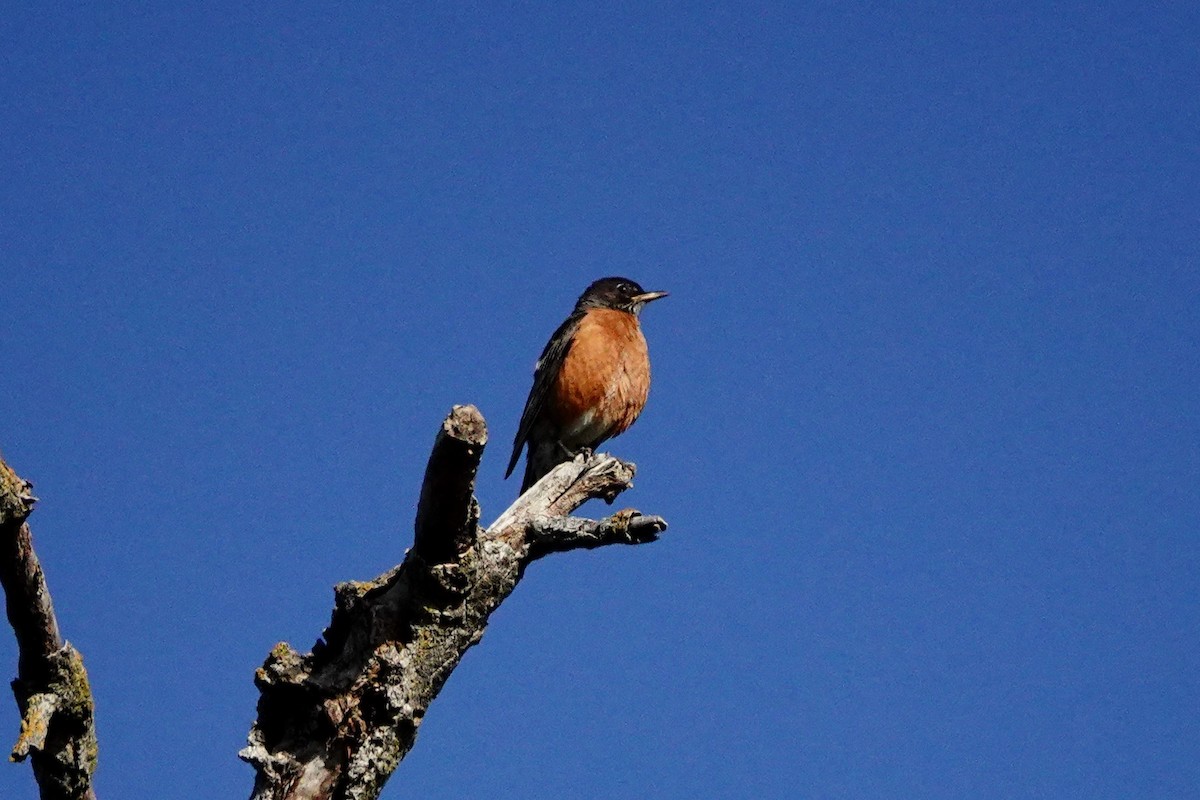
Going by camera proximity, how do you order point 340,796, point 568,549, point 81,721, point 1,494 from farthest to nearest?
point 568,549 < point 340,796 < point 81,721 < point 1,494

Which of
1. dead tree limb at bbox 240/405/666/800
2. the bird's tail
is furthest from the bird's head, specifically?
dead tree limb at bbox 240/405/666/800

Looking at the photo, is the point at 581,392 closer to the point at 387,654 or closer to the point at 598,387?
the point at 598,387

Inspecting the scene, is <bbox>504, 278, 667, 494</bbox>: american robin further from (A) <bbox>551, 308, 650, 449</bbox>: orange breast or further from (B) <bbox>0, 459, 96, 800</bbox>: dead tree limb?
(B) <bbox>0, 459, 96, 800</bbox>: dead tree limb

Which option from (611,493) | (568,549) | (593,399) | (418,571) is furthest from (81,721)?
(593,399)

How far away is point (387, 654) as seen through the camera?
4742 millimetres

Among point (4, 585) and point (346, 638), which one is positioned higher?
point (346, 638)

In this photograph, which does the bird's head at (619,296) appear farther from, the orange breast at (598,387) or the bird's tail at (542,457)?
the bird's tail at (542,457)

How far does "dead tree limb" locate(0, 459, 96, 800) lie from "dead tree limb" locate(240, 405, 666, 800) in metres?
0.72

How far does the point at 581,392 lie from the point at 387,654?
17.0 feet

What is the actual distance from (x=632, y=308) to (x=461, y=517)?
668cm

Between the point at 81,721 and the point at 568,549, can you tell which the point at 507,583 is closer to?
the point at 568,549

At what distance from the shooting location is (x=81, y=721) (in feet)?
12.9

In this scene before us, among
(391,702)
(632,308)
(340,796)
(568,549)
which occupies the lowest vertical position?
(340,796)

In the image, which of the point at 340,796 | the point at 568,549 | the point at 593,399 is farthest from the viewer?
the point at 593,399
